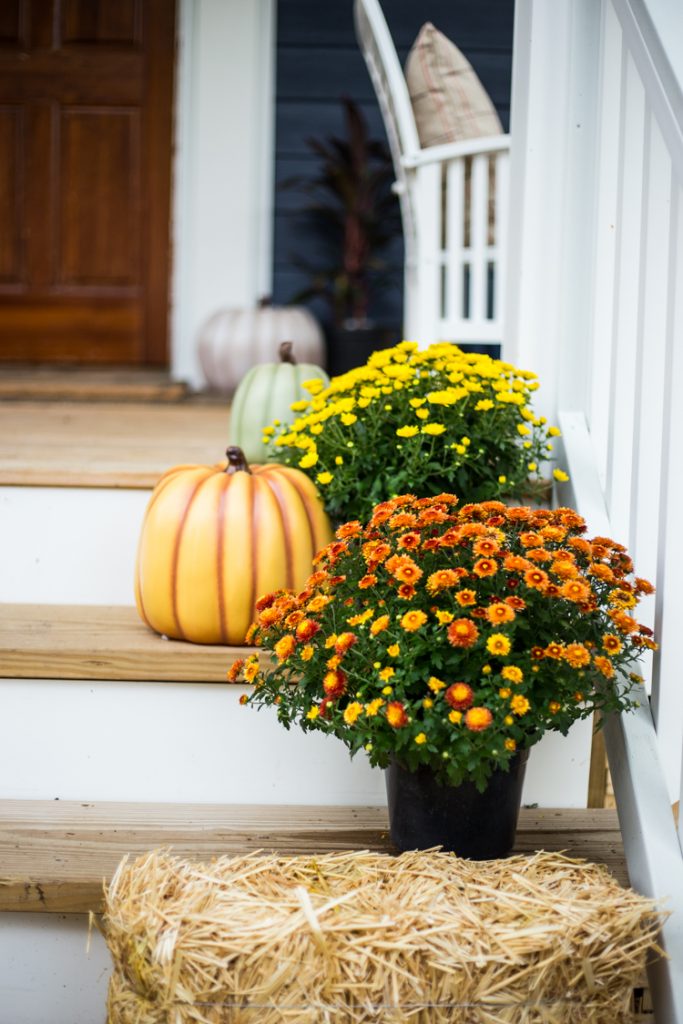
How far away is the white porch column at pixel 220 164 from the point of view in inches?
141

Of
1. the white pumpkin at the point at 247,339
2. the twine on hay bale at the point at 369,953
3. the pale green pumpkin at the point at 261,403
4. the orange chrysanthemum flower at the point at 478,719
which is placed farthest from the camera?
the white pumpkin at the point at 247,339

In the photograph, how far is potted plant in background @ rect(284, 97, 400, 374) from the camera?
3.70 m

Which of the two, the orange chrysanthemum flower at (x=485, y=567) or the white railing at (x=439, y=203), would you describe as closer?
the orange chrysanthemum flower at (x=485, y=567)

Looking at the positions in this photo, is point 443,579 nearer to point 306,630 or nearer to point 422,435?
point 306,630

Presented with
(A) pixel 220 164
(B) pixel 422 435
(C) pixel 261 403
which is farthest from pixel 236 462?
(A) pixel 220 164

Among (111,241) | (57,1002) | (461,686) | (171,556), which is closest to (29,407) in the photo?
(111,241)

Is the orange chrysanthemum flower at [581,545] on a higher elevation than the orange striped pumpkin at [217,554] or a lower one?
higher

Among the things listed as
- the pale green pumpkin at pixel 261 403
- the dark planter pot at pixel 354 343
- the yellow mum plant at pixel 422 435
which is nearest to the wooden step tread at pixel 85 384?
the dark planter pot at pixel 354 343

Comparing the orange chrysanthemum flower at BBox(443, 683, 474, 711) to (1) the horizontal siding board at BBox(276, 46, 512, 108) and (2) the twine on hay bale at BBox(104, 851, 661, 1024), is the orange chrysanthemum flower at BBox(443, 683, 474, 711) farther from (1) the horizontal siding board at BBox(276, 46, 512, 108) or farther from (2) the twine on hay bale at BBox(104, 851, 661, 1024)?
(1) the horizontal siding board at BBox(276, 46, 512, 108)

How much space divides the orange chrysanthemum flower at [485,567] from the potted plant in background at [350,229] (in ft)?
8.80

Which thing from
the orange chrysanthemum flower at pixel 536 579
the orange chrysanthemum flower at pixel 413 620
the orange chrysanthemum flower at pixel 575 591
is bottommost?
the orange chrysanthemum flower at pixel 413 620

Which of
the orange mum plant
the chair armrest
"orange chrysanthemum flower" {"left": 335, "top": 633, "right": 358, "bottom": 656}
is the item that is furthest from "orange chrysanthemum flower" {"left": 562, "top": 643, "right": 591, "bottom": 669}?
the chair armrest

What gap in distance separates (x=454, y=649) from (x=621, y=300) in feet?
2.02

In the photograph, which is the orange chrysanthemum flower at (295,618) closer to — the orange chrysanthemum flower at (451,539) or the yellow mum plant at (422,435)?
the orange chrysanthemum flower at (451,539)
